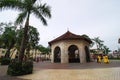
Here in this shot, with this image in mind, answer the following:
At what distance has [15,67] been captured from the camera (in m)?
14.7

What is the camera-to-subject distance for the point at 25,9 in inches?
662

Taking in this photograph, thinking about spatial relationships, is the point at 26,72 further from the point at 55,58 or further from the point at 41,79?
the point at 55,58

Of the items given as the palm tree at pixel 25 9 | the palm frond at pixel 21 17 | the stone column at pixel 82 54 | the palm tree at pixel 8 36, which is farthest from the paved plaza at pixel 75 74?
the palm tree at pixel 8 36

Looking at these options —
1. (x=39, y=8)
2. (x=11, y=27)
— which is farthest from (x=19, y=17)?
(x=11, y=27)

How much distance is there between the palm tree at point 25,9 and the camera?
53.3ft

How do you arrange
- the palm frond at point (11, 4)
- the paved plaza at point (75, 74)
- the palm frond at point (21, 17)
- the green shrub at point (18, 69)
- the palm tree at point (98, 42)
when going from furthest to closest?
the palm tree at point (98, 42) < the palm frond at point (21, 17) < the palm frond at point (11, 4) < the green shrub at point (18, 69) < the paved plaza at point (75, 74)

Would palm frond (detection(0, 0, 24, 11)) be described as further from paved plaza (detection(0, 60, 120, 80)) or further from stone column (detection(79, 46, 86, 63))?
stone column (detection(79, 46, 86, 63))

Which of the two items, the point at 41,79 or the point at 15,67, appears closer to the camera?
the point at 41,79

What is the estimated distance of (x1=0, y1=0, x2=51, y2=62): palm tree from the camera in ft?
53.3

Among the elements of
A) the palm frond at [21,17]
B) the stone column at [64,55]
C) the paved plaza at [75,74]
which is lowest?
the paved plaza at [75,74]

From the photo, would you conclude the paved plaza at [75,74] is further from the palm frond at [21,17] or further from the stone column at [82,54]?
the stone column at [82,54]

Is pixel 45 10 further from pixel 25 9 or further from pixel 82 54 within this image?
pixel 82 54

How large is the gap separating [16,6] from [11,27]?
84.5 feet

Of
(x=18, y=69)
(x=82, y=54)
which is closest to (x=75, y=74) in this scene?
(x=18, y=69)
